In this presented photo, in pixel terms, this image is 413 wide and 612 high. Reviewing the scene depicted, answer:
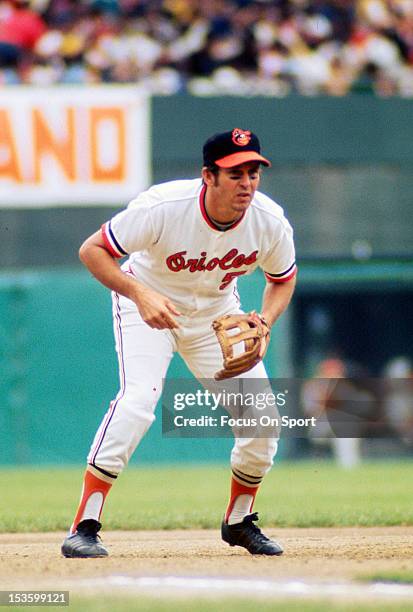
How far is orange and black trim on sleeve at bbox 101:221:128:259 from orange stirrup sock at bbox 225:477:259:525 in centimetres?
128

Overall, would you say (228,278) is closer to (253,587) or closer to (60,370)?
(253,587)

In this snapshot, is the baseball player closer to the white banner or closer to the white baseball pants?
the white baseball pants

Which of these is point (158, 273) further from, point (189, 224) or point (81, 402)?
point (81, 402)

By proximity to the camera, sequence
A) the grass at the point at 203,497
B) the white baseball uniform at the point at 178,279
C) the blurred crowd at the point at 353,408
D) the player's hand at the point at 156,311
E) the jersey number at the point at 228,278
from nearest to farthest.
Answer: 1. the player's hand at the point at 156,311
2. the white baseball uniform at the point at 178,279
3. the jersey number at the point at 228,278
4. the grass at the point at 203,497
5. the blurred crowd at the point at 353,408

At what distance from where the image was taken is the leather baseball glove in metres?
5.27

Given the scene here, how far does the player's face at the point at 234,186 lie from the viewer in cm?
516

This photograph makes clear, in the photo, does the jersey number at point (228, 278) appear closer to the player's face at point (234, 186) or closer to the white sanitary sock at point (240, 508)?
the player's face at point (234, 186)

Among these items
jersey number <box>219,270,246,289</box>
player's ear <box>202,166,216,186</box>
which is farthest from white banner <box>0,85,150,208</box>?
player's ear <box>202,166,216,186</box>

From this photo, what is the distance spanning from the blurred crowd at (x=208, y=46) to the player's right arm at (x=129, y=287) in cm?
881

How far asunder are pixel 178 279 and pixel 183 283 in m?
0.03

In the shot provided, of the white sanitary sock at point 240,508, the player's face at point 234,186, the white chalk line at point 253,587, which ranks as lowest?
the white sanitary sock at point 240,508

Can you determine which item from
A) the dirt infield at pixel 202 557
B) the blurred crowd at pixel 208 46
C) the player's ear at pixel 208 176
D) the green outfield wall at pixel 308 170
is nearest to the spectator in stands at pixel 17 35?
the blurred crowd at pixel 208 46

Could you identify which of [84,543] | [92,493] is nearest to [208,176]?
[92,493]

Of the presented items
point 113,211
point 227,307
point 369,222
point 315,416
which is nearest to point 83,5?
point 113,211
